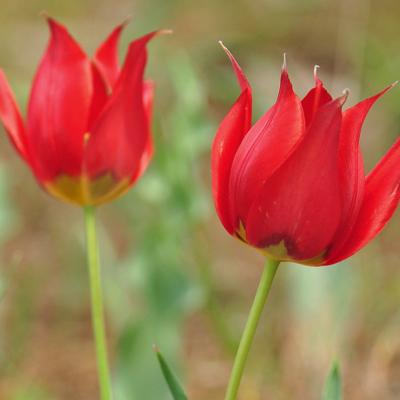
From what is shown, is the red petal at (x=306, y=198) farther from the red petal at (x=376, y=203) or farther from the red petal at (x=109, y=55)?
the red petal at (x=109, y=55)

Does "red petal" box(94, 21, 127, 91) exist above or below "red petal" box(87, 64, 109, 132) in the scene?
above

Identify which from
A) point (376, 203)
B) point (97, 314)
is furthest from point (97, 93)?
point (376, 203)

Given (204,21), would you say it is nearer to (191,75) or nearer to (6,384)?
(191,75)

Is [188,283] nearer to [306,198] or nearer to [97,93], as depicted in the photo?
[97,93]

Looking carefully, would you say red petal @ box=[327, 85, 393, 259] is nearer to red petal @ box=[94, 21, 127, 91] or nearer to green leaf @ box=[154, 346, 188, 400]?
green leaf @ box=[154, 346, 188, 400]

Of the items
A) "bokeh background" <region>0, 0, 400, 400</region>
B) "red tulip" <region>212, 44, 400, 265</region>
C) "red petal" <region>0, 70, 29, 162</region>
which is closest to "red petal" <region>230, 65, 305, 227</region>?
"red tulip" <region>212, 44, 400, 265</region>

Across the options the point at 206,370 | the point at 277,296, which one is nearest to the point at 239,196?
the point at 206,370
